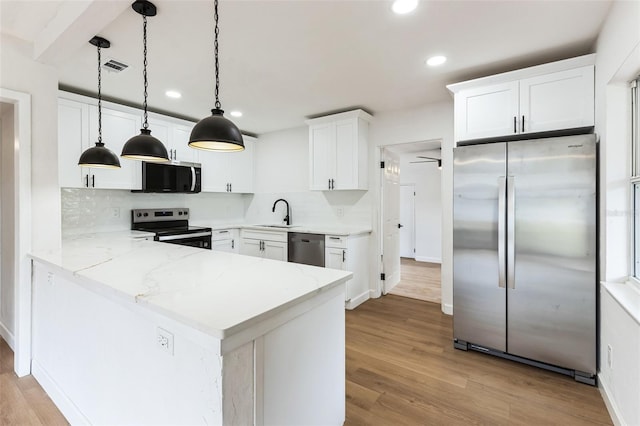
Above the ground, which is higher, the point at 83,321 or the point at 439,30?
the point at 439,30

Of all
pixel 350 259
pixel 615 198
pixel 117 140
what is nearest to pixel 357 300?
pixel 350 259

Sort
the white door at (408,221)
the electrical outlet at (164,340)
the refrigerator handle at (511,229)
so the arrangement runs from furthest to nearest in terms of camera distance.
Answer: the white door at (408,221) < the refrigerator handle at (511,229) < the electrical outlet at (164,340)

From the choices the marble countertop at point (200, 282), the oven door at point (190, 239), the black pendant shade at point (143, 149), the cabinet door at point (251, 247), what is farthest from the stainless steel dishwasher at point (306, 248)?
the black pendant shade at point (143, 149)

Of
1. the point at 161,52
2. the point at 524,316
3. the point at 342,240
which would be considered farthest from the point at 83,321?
the point at 524,316

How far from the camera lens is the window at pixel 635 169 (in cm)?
178

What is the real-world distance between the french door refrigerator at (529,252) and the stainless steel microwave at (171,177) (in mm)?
3312

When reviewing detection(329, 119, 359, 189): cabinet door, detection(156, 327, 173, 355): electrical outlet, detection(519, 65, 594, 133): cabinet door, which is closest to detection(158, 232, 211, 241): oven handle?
detection(329, 119, 359, 189): cabinet door

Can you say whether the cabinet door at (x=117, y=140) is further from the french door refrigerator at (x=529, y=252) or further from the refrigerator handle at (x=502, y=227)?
the refrigerator handle at (x=502, y=227)

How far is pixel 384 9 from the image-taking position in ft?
6.08

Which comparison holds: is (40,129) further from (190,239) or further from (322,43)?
(322,43)

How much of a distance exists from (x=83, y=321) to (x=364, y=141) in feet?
11.2

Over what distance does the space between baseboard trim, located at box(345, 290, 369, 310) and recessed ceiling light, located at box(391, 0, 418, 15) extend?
3.01 meters

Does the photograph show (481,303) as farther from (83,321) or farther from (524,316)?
(83,321)

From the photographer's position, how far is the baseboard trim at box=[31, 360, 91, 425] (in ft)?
5.69
